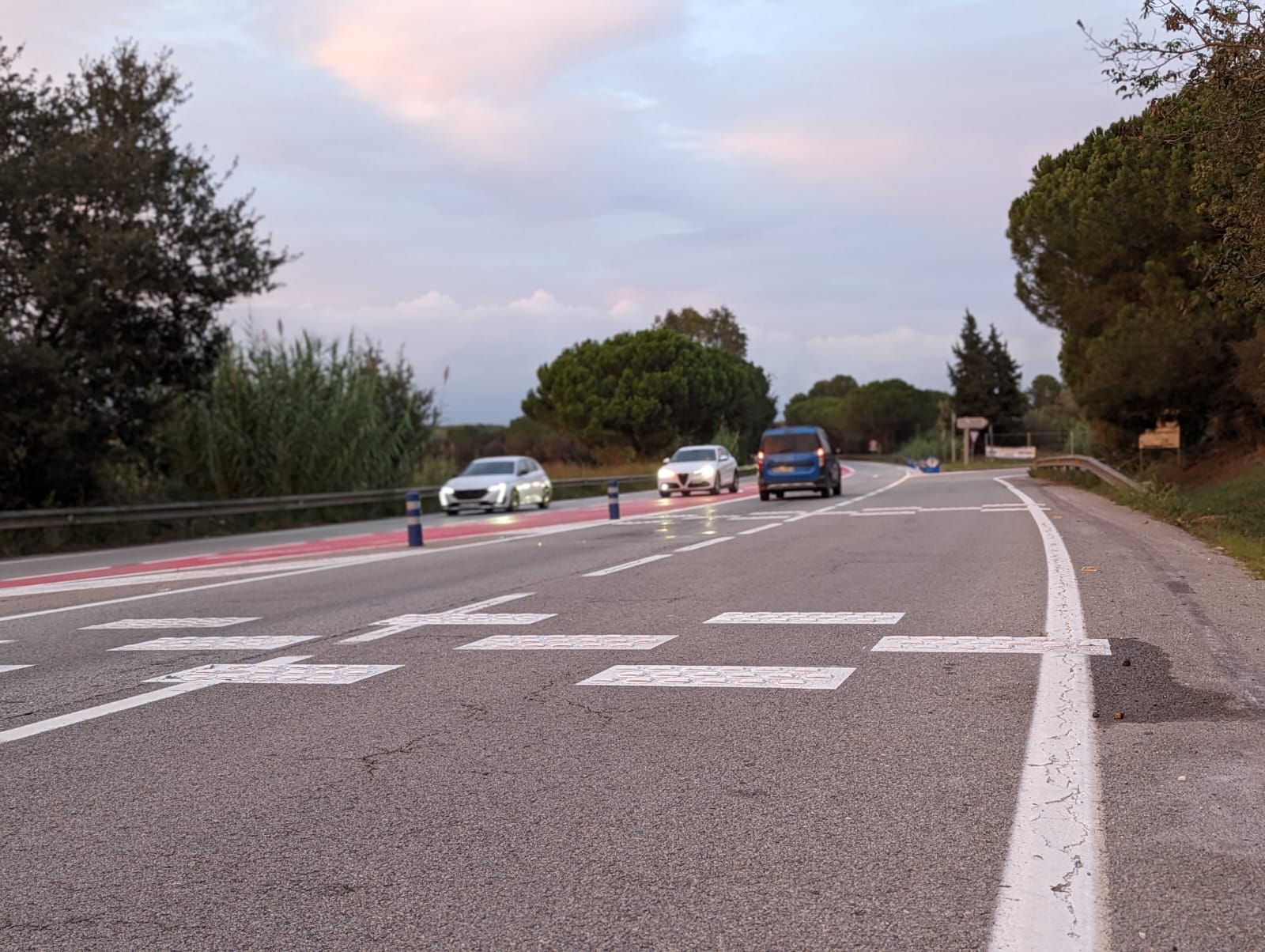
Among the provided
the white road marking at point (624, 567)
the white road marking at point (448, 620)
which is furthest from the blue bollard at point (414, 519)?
the white road marking at point (448, 620)

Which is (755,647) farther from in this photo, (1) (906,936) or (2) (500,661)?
(1) (906,936)

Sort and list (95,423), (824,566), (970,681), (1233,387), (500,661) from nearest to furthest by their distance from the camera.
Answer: (970,681)
(500,661)
(824,566)
(95,423)
(1233,387)

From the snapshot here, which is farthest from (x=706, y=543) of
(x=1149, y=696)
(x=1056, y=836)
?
(x=1056, y=836)

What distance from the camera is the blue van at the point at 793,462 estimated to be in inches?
1170

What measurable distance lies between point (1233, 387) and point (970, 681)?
2512 centimetres

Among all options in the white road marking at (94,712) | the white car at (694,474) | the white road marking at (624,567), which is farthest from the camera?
the white car at (694,474)

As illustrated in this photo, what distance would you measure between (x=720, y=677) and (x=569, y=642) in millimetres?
1658

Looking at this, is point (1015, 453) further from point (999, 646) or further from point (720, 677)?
point (720, 677)

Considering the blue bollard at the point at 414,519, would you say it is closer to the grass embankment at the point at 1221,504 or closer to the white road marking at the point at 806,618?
the white road marking at the point at 806,618

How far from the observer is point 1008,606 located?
9211 millimetres

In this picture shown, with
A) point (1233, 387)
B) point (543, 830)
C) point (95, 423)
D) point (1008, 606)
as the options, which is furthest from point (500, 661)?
point (1233, 387)

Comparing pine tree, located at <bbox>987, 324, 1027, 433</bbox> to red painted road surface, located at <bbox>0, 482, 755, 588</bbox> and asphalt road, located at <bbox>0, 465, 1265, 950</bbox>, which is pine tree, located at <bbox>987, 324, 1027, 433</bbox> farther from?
asphalt road, located at <bbox>0, 465, 1265, 950</bbox>

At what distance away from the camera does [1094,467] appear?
32.1 meters

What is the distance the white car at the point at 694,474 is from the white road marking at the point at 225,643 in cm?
2670
